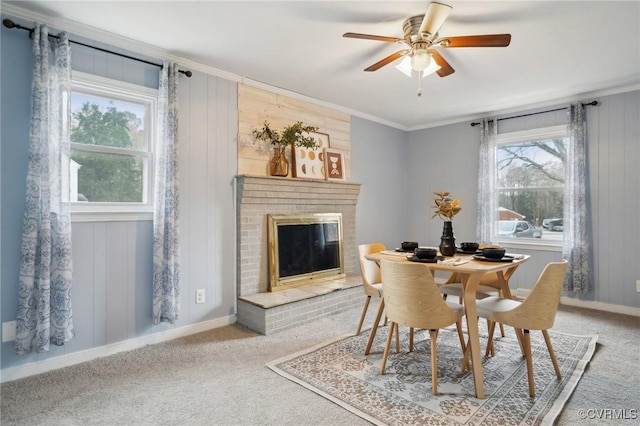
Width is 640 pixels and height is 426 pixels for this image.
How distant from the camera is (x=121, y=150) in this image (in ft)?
→ 9.37

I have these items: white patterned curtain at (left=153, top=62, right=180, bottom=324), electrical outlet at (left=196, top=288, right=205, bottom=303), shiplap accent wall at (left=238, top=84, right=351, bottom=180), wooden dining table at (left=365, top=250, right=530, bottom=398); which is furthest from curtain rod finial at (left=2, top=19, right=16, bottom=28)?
wooden dining table at (left=365, top=250, right=530, bottom=398)

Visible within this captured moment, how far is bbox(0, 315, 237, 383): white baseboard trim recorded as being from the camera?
235 cm

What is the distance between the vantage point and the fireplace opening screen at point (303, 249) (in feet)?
12.4

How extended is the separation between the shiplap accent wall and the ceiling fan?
5.00 ft

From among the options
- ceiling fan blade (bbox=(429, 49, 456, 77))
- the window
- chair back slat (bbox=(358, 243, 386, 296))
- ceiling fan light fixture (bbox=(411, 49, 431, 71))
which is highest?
ceiling fan blade (bbox=(429, 49, 456, 77))

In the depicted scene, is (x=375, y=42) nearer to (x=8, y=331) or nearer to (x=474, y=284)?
(x=474, y=284)

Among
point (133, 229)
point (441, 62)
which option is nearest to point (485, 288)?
point (441, 62)

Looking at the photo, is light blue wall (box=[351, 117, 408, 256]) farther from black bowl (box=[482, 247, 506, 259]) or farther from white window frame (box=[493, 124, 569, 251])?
black bowl (box=[482, 247, 506, 259])

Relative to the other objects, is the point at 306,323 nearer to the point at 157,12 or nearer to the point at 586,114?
the point at 157,12

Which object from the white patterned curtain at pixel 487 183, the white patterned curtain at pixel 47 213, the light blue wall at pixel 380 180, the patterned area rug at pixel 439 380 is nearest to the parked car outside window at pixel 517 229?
the white patterned curtain at pixel 487 183

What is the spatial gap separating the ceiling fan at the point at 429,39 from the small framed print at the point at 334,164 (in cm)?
179

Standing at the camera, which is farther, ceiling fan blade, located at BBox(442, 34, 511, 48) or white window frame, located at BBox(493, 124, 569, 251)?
white window frame, located at BBox(493, 124, 569, 251)

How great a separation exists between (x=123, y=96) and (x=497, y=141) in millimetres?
4486

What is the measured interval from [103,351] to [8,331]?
62cm
